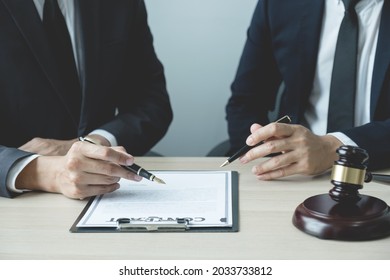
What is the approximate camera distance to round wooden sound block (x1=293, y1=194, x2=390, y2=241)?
3.15ft

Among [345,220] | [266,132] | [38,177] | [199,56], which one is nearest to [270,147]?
[266,132]

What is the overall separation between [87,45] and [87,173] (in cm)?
62

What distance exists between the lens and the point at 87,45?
1.70 meters

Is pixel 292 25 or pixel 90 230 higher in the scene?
pixel 292 25

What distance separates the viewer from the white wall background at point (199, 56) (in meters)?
2.42

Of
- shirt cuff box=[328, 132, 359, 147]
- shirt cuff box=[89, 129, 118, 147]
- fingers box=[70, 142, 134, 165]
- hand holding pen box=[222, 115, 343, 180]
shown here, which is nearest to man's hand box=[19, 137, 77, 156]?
shirt cuff box=[89, 129, 118, 147]

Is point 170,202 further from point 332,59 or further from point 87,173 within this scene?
point 332,59

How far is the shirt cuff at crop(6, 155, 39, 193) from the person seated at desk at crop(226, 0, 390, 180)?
0.69 metres

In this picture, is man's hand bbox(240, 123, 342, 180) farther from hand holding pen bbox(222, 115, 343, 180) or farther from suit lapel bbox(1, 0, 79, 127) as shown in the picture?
suit lapel bbox(1, 0, 79, 127)

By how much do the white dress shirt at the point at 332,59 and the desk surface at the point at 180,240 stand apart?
1.95 ft
